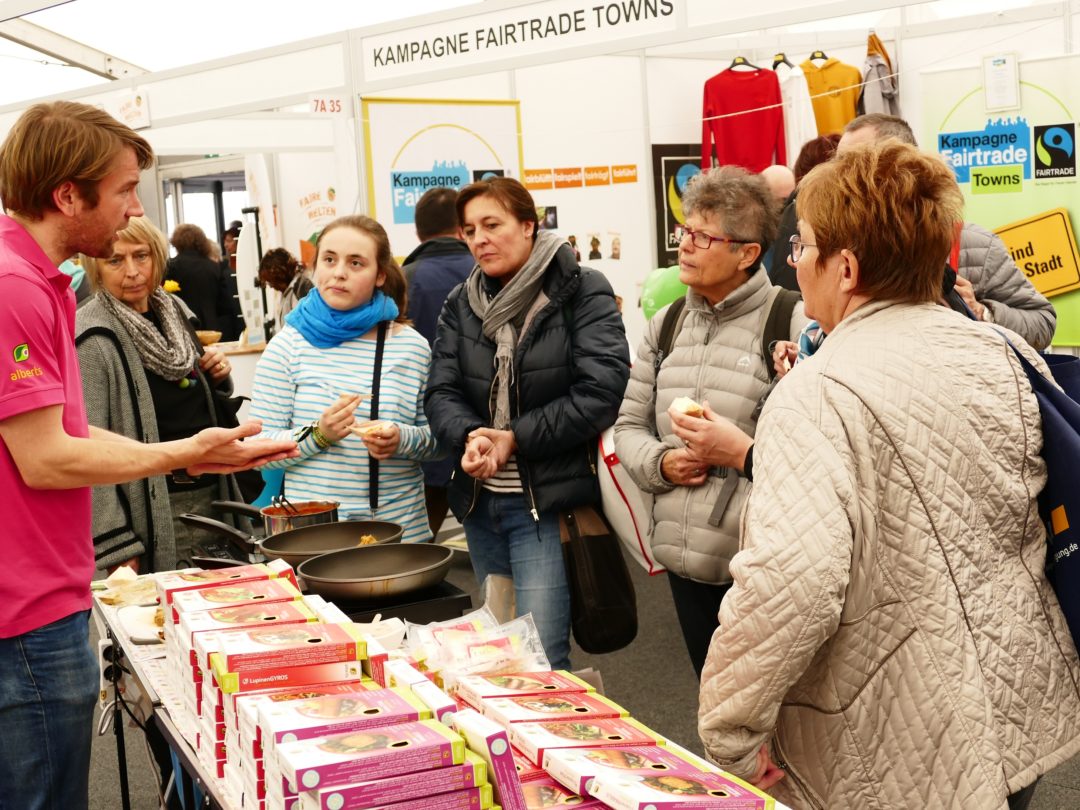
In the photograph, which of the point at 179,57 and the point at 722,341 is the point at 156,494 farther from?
the point at 179,57

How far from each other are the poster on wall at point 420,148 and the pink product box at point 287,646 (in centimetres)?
307

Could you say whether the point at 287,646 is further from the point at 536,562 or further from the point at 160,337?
the point at 160,337

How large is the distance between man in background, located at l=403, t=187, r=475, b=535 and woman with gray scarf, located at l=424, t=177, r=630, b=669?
1.35 metres

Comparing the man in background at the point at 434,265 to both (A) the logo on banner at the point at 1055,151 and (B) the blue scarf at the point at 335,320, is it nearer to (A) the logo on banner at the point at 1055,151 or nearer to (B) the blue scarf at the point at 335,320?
(B) the blue scarf at the point at 335,320

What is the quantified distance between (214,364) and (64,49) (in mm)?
8452

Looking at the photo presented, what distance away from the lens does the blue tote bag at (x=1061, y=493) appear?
1.60 m

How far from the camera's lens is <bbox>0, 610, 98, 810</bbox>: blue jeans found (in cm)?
190

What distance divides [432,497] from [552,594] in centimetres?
152

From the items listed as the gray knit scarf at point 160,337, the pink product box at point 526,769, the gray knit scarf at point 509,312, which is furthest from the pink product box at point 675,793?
the gray knit scarf at point 160,337

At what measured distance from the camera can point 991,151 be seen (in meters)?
4.50

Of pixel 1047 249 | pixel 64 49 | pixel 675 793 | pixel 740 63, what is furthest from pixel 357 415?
pixel 64 49


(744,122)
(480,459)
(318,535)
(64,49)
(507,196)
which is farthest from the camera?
(64,49)

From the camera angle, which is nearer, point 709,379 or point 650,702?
point 709,379

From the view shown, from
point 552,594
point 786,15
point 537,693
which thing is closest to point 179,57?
point 786,15
